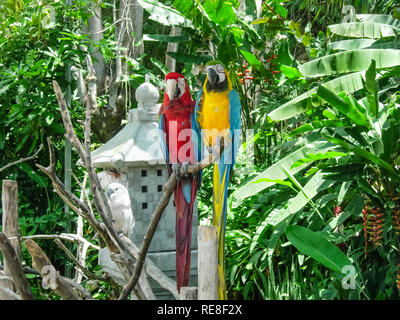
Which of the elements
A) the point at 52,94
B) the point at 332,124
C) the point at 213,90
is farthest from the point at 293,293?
the point at 52,94

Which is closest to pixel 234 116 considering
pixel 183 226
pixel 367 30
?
pixel 183 226

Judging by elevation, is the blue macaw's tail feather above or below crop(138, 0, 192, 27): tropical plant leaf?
below

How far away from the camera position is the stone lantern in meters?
2.14

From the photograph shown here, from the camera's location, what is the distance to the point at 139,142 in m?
2.18

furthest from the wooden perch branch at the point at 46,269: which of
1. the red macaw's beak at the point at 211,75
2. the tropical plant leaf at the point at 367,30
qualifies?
the tropical plant leaf at the point at 367,30

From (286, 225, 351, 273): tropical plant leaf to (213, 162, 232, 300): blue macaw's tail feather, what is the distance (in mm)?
313

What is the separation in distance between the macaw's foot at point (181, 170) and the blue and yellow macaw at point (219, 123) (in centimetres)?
11

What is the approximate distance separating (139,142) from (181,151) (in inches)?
11.1

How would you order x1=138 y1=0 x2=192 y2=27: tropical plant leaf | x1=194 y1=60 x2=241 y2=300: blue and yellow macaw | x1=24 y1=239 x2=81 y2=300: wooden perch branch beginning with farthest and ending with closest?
x1=138 y1=0 x2=192 y2=27: tropical plant leaf → x1=194 y1=60 x2=241 y2=300: blue and yellow macaw → x1=24 y1=239 x2=81 y2=300: wooden perch branch

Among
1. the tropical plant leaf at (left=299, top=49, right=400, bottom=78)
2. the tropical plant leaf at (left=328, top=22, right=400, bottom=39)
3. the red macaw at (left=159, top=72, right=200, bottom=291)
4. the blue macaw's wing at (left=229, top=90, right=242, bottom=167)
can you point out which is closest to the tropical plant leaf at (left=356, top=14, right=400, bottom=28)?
the tropical plant leaf at (left=328, top=22, right=400, bottom=39)

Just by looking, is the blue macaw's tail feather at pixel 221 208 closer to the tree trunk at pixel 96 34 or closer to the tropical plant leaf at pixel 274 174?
the tropical plant leaf at pixel 274 174

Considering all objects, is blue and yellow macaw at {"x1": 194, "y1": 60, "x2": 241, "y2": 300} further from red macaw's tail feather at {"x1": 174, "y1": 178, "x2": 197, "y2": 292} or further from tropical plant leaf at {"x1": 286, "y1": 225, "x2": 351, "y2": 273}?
tropical plant leaf at {"x1": 286, "y1": 225, "x2": 351, "y2": 273}

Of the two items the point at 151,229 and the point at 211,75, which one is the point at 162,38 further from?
the point at 151,229

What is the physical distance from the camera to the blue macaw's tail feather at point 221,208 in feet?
5.71
